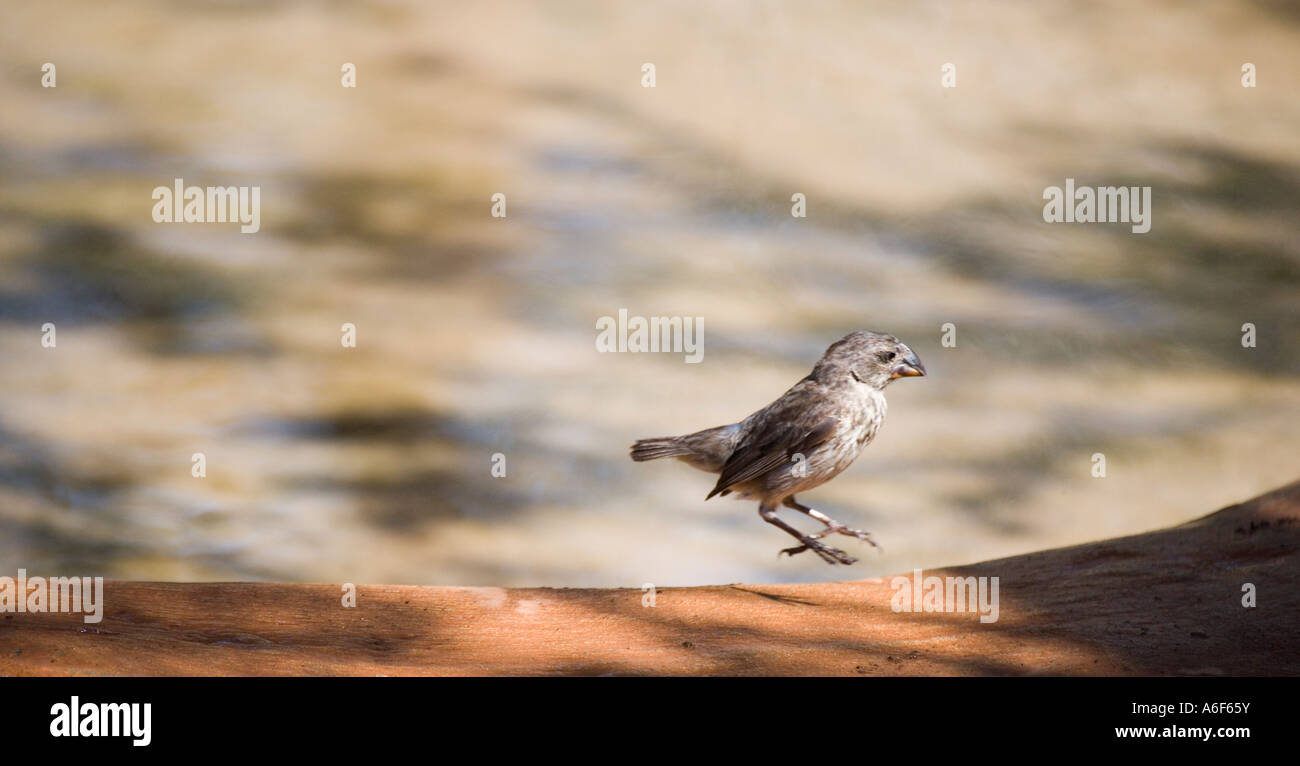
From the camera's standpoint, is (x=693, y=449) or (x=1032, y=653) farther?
(x=693, y=449)

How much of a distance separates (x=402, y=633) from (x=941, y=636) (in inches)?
80.1

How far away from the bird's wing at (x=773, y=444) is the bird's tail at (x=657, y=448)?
294 millimetres

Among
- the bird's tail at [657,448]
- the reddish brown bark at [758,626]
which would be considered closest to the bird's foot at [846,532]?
the reddish brown bark at [758,626]

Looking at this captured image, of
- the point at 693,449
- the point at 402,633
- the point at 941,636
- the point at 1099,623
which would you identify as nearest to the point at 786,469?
the point at 693,449

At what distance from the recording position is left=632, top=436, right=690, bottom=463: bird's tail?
5.16 meters

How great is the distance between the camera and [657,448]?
5.16 meters

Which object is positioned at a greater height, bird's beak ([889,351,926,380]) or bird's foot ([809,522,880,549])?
bird's beak ([889,351,926,380])

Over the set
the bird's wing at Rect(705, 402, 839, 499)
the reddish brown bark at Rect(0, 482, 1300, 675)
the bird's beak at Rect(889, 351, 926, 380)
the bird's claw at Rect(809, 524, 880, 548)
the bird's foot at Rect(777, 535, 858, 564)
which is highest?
the bird's beak at Rect(889, 351, 926, 380)

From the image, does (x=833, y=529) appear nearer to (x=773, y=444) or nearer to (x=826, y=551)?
(x=826, y=551)

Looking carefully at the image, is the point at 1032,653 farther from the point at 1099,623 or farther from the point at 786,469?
the point at 786,469

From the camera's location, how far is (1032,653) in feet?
12.0

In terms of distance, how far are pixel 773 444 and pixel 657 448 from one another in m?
0.62

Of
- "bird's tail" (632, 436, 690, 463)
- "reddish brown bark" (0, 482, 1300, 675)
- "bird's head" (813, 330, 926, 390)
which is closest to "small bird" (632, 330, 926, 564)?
"bird's head" (813, 330, 926, 390)

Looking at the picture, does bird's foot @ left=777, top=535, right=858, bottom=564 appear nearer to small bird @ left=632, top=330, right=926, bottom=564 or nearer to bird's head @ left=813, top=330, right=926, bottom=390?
small bird @ left=632, top=330, right=926, bottom=564
